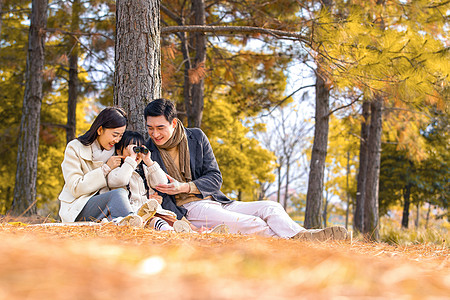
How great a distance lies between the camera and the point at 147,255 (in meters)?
1.26

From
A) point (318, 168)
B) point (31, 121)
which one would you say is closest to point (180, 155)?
point (318, 168)

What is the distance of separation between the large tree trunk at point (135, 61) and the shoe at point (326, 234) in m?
1.88

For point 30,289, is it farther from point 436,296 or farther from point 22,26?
point 22,26

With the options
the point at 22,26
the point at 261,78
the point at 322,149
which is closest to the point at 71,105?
the point at 22,26

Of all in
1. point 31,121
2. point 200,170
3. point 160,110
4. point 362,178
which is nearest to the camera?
point 160,110

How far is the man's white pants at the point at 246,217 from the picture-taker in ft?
10.2

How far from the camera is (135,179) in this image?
3.40m

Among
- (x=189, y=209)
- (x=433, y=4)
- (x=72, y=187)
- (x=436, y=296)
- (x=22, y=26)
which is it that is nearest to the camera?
(x=436, y=296)

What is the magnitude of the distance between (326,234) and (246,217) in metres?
0.66

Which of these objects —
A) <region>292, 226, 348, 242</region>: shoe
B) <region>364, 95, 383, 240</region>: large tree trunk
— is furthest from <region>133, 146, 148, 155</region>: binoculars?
<region>364, 95, 383, 240</region>: large tree trunk

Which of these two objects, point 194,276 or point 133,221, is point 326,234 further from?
point 194,276

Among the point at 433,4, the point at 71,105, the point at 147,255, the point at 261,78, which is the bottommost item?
the point at 147,255

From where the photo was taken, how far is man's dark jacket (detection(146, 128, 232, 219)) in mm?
3461

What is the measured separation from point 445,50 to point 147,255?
4683mm
